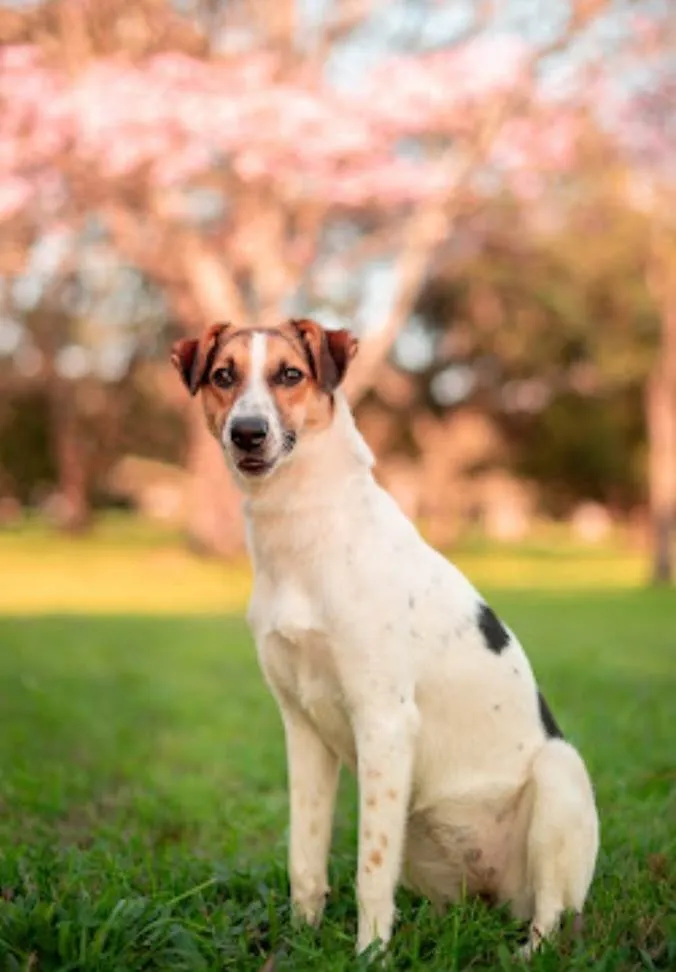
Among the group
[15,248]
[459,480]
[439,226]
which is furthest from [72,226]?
[459,480]

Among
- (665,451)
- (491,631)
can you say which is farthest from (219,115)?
(491,631)

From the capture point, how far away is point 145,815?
5066 mm

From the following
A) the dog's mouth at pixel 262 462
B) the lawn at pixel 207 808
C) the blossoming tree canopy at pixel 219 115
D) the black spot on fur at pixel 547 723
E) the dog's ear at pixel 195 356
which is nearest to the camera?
the lawn at pixel 207 808

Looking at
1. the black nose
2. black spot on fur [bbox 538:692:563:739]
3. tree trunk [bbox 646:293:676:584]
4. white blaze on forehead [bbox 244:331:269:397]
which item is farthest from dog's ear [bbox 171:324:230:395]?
tree trunk [bbox 646:293:676:584]

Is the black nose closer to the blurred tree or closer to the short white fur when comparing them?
the short white fur

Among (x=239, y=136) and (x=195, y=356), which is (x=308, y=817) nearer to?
(x=195, y=356)

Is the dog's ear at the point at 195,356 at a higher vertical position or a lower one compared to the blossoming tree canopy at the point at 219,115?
lower

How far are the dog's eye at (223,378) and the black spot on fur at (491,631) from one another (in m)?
0.94

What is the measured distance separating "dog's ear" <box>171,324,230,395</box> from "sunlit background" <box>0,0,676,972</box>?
4.55 feet

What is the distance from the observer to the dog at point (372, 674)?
128 inches

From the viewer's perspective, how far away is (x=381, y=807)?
3.24 m

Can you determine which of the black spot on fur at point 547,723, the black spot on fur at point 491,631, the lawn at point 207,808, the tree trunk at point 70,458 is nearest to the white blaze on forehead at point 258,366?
the black spot on fur at point 491,631

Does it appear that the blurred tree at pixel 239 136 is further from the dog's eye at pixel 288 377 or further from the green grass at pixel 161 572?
the dog's eye at pixel 288 377

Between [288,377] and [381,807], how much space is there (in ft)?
3.73
